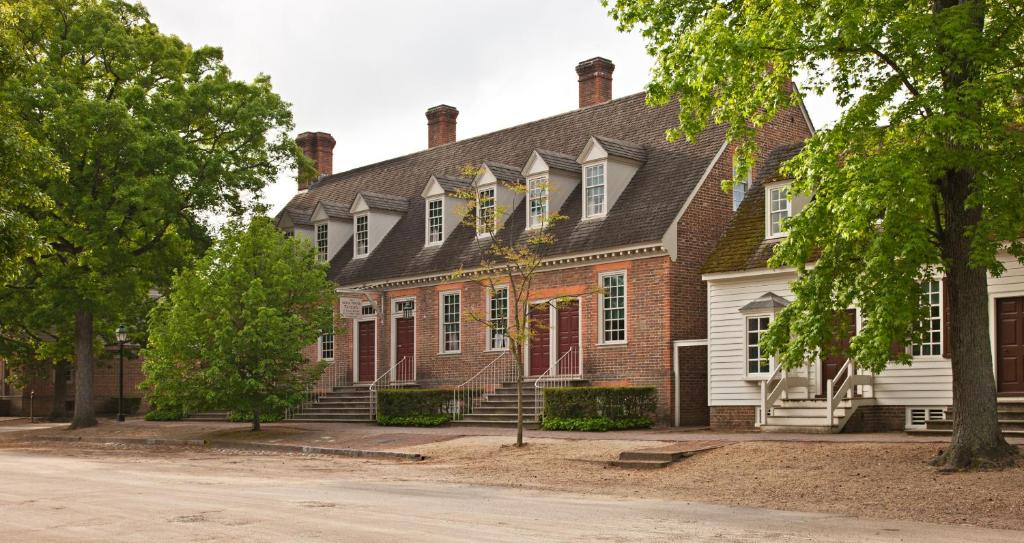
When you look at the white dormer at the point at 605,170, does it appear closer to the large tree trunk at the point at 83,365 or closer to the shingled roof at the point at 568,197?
the shingled roof at the point at 568,197

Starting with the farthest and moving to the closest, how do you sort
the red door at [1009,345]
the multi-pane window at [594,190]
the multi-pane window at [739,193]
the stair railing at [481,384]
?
the multi-pane window at [594,190]
the stair railing at [481,384]
the multi-pane window at [739,193]
the red door at [1009,345]

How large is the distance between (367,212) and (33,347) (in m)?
13.7

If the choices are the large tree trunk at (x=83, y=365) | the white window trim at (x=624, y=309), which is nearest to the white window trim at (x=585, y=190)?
the white window trim at (x=624, y=309)

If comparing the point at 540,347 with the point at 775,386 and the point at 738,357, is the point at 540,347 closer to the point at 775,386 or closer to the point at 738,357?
the point at 738,357

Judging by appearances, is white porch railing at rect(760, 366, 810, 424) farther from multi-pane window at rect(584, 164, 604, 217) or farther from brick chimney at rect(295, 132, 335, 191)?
brick chimney at rect(295, 132, 335, 191)

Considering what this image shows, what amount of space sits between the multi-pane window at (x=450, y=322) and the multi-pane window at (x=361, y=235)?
5.55 meters

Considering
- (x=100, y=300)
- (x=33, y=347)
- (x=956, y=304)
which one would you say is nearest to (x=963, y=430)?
(x=956, y=304)

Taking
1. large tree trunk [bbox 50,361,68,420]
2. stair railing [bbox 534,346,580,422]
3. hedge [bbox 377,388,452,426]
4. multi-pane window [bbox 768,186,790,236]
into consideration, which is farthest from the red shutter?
large tree trunk [bbox 50,361,68,420]

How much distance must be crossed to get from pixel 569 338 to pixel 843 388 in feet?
29.7

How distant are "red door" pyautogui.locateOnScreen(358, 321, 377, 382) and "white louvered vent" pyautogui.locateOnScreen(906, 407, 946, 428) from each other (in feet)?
60.7

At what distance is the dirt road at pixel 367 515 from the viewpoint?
10.2 metres

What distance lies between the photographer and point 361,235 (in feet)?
123

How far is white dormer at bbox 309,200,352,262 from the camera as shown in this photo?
128 ft

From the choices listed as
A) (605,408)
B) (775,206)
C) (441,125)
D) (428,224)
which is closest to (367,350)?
(428,224)
